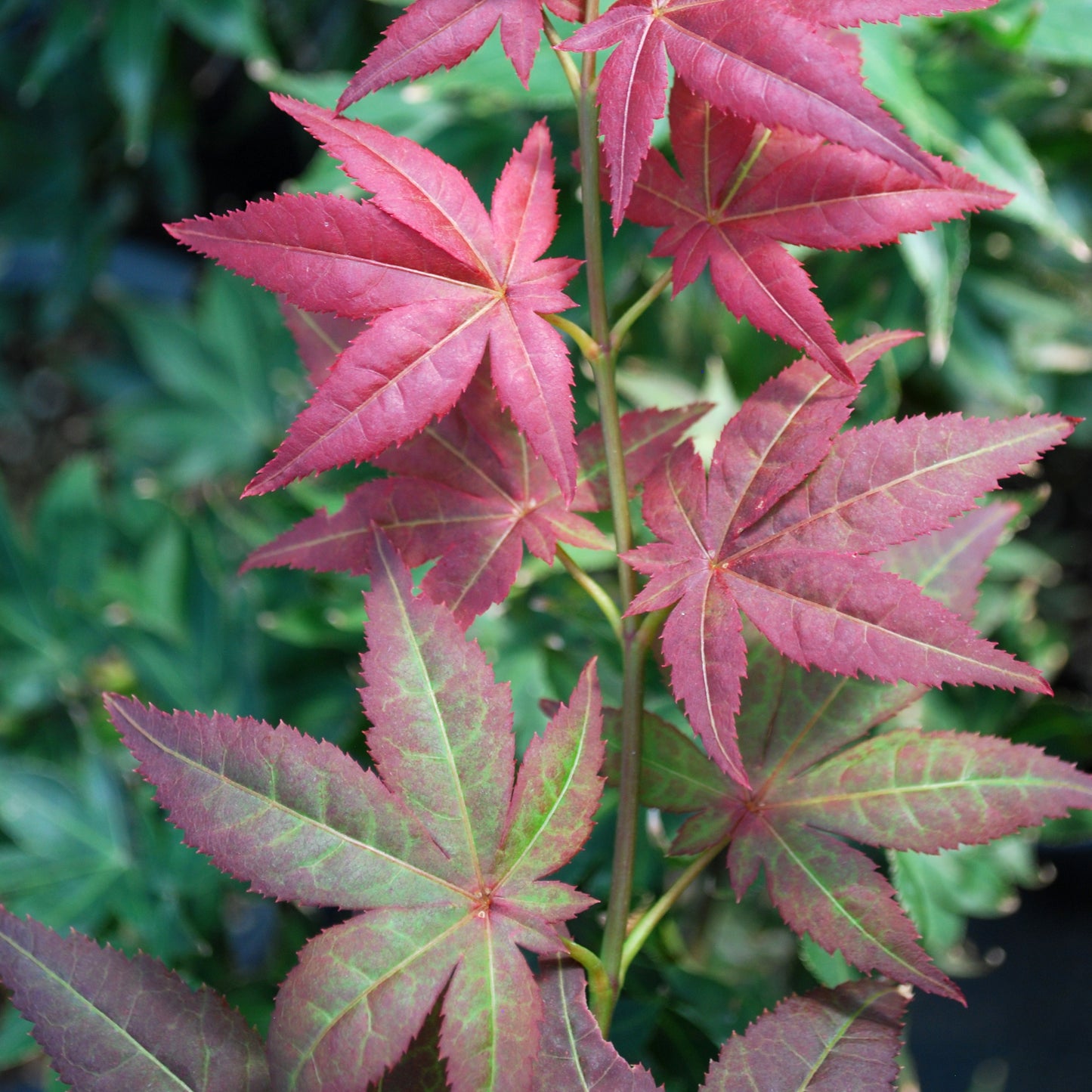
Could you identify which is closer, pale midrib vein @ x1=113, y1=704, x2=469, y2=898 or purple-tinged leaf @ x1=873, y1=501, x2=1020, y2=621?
pale midrib vein @ x1=113, y1=704, x2=469, y2=898

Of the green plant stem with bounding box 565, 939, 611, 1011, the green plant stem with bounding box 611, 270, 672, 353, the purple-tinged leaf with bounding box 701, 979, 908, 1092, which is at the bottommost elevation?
the purple-tinged leaf with bounding box 701, 979, 908, 1092

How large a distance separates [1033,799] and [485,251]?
316 mm

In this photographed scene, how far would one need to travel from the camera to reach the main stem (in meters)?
0.39

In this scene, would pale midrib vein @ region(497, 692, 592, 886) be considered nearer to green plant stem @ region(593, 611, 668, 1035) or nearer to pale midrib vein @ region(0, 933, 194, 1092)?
green plant stem @ region(593, 611, 668, 1035)

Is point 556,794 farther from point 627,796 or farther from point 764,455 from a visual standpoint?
point 764,455

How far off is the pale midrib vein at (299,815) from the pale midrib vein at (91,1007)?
97 mm

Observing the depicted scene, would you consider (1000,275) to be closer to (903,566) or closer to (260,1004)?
(903,566)

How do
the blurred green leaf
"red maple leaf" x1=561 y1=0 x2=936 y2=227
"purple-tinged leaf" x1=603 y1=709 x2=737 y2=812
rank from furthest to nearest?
the blurred green leaf
"purple-tinged leaf" x1=603 y1=709 x2=737 y2=812
"red maple leaf" x1=561 y1=0 x2=936 y2=227

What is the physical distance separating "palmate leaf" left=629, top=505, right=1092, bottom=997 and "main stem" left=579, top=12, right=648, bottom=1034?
3 cm

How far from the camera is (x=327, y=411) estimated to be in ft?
1.15

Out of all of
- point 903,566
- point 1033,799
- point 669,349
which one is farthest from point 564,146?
point 1033,799

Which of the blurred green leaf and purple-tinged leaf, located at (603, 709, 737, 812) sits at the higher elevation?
the blurred green leaf

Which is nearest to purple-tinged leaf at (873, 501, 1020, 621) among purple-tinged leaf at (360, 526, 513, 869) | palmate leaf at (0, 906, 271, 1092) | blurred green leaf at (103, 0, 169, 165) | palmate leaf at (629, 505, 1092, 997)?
palmate leaf at (629, 505, 1092, 997)

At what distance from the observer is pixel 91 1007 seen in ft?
1.19
